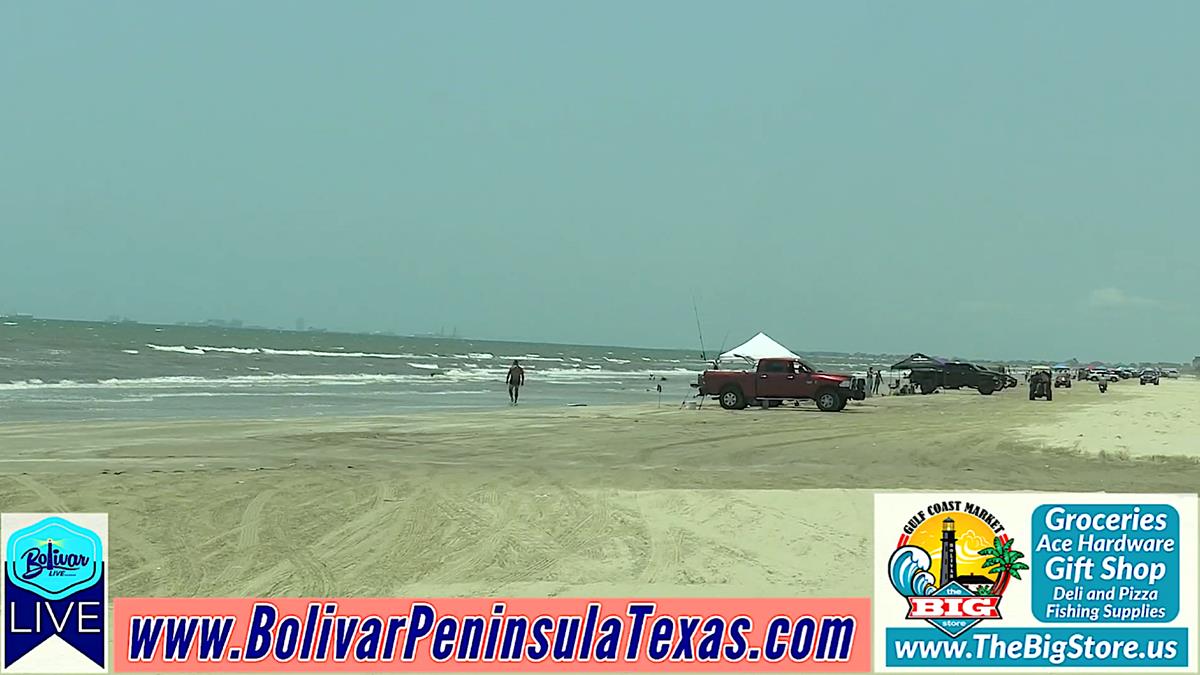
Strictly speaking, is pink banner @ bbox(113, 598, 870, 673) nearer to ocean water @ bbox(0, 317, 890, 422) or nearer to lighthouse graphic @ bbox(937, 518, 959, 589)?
lighthouse graphic @ bbox(937, 518, 959, 589)

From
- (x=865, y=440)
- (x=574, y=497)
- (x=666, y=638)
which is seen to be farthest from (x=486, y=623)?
(x=865, y=440)

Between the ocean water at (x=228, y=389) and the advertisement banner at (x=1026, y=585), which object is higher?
the advertisement banner at (x=1026, y=585)

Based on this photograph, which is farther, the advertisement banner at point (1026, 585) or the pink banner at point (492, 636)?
the pink banner at point (492, 636)

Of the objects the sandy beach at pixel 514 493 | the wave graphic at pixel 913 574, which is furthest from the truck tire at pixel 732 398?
the wave graphic at pixel 913 574

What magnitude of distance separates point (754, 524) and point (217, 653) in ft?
17.3

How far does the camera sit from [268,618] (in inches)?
261

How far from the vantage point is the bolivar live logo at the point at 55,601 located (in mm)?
5902

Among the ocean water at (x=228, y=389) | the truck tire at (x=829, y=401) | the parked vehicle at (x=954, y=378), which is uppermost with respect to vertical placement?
the parked vehicle at (x=954, y=378)

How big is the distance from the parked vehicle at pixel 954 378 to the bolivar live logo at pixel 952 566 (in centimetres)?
4412

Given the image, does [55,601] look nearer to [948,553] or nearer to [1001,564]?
[948,553]

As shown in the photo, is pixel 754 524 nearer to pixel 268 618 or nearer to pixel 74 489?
pixel 268 618

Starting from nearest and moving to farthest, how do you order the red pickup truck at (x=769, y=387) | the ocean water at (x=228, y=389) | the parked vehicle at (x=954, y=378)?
the ocean water at (x=228, y=389) < the red pickup truck at (x=769, y=387) < the parked vehicle at (x=954, y=378)

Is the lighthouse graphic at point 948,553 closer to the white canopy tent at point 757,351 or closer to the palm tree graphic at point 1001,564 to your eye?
the palm tree graphic at point 1001,564

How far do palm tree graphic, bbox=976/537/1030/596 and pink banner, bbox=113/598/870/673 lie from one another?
2.49 ft
